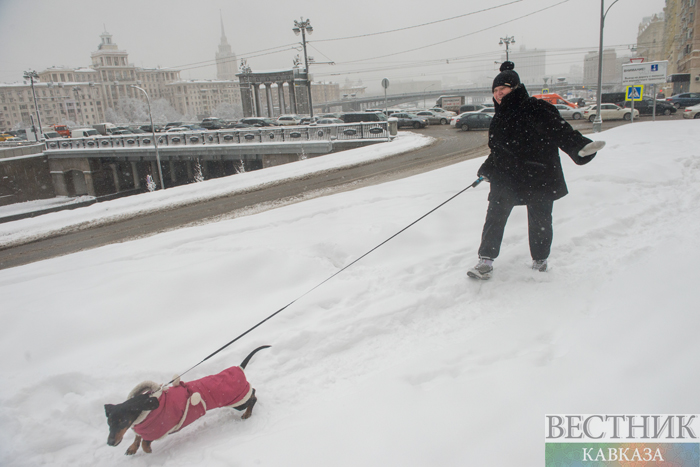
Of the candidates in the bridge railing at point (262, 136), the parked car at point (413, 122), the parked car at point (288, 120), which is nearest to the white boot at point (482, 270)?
the bridge railing at point (262, 136)

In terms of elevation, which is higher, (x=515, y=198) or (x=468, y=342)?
(x=515, y=198)

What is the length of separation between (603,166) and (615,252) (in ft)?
12.5

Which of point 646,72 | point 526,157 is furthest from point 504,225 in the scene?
point 646,72

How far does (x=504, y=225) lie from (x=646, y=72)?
2271cm

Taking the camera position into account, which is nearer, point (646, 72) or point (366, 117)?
point (646, 72)

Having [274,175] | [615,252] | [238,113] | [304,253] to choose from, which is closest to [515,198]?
[615,252]

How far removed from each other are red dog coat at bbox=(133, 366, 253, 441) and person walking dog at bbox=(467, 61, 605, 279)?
7.77 ft

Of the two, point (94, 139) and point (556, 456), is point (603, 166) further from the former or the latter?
point (94, 139)

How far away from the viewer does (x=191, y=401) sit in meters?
2.30

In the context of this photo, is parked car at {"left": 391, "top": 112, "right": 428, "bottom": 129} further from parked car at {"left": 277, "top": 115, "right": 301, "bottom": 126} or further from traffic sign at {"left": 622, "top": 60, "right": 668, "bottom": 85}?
traffic sign at {"left": 622, "top": 60, "right": 668, "bottom": 85}

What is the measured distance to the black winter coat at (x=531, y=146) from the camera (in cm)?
356

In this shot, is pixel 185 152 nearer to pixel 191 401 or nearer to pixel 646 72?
pixel 646 72

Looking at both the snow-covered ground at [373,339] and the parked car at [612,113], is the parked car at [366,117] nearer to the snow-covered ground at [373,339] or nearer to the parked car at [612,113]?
the parked car at [612,113]

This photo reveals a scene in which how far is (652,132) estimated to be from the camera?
1098cm
